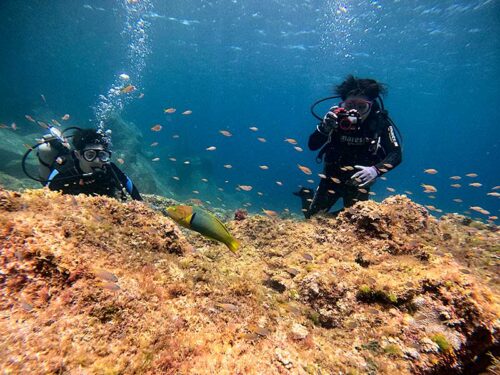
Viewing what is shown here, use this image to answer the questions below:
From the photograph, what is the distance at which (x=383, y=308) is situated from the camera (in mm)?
2486

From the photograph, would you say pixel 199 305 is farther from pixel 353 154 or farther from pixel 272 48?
pixel 272 48

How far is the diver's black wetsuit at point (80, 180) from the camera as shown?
556 cm

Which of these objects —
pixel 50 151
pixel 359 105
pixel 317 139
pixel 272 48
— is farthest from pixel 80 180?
pixel 272 48

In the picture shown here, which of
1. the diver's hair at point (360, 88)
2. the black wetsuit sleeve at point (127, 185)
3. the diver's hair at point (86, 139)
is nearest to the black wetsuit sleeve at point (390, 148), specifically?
the diver's hair at point (360, 88)

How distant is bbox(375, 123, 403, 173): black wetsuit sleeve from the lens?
16.9ft

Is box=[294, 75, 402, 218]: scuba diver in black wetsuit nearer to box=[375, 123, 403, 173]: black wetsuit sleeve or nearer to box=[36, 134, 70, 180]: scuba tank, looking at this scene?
box=[375, 123, 403, 173]: black wetsuit sleeve

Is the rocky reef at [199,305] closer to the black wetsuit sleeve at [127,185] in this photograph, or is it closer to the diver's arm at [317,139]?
the black wetsuit sleeve at [127,185]

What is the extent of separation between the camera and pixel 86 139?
18.9 ft

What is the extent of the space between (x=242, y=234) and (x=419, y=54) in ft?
119

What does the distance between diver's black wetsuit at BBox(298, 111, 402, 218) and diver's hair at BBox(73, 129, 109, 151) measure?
512 centimetres

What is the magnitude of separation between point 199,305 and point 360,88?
5.86m

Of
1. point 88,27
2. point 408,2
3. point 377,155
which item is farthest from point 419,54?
point 88,27

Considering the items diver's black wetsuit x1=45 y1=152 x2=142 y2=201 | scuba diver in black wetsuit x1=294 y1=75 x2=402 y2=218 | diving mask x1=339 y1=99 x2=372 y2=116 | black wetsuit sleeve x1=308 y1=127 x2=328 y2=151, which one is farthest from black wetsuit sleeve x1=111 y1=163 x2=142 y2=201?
diving mask x1=339 y1=99 x2=372 y2=116

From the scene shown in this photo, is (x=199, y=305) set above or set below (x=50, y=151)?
below
